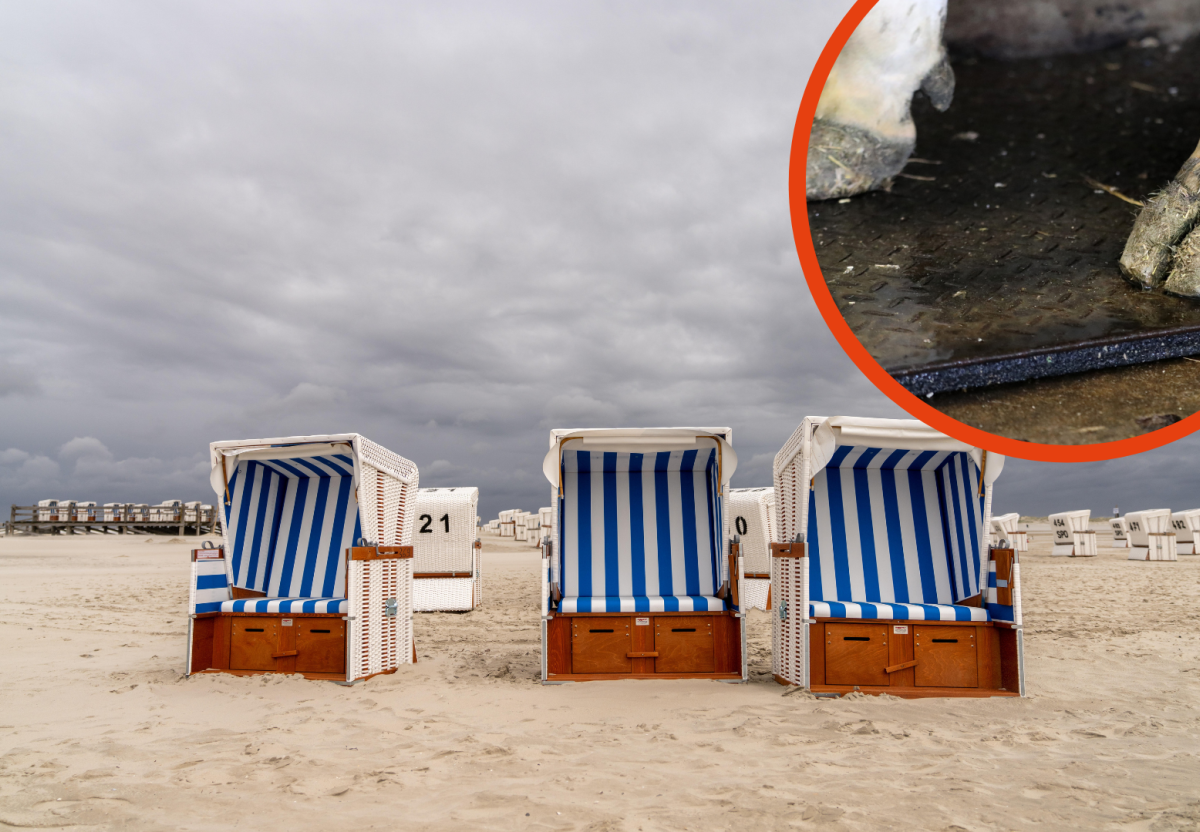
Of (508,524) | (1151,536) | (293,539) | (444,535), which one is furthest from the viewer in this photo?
(508,524)

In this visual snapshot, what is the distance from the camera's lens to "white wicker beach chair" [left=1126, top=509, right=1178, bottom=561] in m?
19.8

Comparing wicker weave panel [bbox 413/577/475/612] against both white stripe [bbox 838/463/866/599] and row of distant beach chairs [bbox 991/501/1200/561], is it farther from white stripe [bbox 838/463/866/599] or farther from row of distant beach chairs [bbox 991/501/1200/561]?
row of distant beach chairs [bbox 991/501/1200/561]

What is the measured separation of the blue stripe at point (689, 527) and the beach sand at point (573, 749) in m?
1.05

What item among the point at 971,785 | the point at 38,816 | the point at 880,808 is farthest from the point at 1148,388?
the point at 38,816

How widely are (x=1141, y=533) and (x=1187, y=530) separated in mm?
3523

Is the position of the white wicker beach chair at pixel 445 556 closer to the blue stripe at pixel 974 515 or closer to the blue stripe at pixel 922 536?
the blue stripe at pixel 922 536

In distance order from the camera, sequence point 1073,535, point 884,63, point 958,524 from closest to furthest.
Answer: point 884,63
point 958,524
point 1073,535

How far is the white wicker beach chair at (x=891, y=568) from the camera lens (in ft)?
19.2

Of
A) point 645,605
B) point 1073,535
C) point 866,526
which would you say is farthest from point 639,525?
point 1073,535

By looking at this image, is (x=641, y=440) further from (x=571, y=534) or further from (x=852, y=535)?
(x=852, y=535)

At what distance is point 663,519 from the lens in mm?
7449

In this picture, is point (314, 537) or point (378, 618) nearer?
point (378, 618)

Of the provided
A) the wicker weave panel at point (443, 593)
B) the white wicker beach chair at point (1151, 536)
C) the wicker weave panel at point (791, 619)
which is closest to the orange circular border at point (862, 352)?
the wicker weave panel at point (791, 619)

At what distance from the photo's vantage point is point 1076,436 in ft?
4.43
